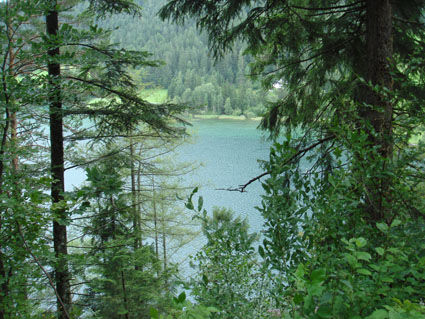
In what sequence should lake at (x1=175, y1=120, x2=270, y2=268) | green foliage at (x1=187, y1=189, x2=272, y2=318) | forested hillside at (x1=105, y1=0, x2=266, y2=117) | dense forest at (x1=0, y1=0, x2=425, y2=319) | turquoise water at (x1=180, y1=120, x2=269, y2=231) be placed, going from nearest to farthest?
dense forest at (x1=0, y1=0, x2=425, y2=319)
green foliage at (x1=187, y1=189, x2=272, y2=318)
lake at (x1=175, y1=120, x2=270, y2=268)
turquoise water at (x1=180, y1=120, x2=269, y2=231)
forested hillside at (x1=105, y1=0, x2=266, y2=117)

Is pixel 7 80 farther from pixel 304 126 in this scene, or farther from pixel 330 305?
pixel 304 126

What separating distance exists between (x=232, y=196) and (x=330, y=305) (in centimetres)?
1829

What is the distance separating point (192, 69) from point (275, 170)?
6032cm

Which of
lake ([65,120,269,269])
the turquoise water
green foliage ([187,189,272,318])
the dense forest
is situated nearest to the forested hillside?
the turquoise water

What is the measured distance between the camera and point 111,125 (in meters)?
4.28

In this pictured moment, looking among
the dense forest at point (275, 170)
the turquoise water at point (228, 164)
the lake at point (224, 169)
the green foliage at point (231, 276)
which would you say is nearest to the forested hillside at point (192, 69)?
the turquoise water at point (228, 164)

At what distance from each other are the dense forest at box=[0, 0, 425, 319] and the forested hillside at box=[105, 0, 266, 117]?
24910 millimetres

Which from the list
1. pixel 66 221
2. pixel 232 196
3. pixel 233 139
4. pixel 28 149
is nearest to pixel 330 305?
pixel 66 221

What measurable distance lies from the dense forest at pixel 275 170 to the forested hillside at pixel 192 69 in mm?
24910

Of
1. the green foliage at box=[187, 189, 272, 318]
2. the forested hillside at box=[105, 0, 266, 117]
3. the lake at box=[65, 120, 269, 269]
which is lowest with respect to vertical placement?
the lake at box=[65, 120, 269, 269]

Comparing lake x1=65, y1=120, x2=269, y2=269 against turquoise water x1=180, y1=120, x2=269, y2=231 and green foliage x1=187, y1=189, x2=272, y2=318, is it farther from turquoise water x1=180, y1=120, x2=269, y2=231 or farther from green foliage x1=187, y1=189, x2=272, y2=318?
green foliage x1=187, y1=189, x2=272, y2=318

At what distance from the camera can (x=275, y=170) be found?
1.19 m

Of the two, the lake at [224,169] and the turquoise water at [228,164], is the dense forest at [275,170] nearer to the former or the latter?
the lake at [224,169]

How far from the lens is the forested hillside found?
44.6 metres
